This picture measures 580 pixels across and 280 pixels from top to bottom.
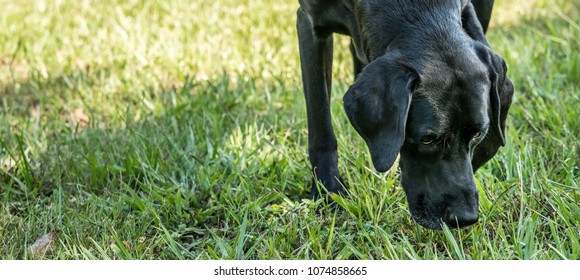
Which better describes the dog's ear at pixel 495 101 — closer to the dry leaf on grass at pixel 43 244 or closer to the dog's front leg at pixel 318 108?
the dog's front leg at pixel 318 108

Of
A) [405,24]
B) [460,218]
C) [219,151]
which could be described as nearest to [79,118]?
[219,151]

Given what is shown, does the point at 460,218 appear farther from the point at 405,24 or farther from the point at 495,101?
the point at 405,24

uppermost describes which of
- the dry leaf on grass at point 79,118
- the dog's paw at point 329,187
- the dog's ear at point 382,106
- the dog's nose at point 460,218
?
the dog's ear at point 382,106

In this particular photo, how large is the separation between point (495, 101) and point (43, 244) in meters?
1.98

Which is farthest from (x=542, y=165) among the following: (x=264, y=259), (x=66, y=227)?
(x=66, y=227)

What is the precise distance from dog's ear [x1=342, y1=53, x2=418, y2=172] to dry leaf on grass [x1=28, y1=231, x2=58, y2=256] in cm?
140

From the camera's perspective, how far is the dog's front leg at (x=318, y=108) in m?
4.10

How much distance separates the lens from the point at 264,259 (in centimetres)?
341

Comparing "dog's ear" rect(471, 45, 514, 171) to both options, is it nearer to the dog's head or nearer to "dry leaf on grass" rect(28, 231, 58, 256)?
the dog's head

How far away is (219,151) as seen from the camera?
4488mm

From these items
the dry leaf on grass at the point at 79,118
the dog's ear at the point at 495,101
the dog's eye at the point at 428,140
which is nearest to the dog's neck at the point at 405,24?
the dog's ear at the point at 495,101

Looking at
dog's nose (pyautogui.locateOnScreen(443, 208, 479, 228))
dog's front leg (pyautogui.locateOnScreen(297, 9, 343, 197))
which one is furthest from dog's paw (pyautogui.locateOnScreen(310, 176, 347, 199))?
dog's nose (pyautogui.locateOnScreen(443, 208, 479, 228))

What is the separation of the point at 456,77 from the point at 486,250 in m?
0.68

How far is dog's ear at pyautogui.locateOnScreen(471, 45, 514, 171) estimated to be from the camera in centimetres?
346
